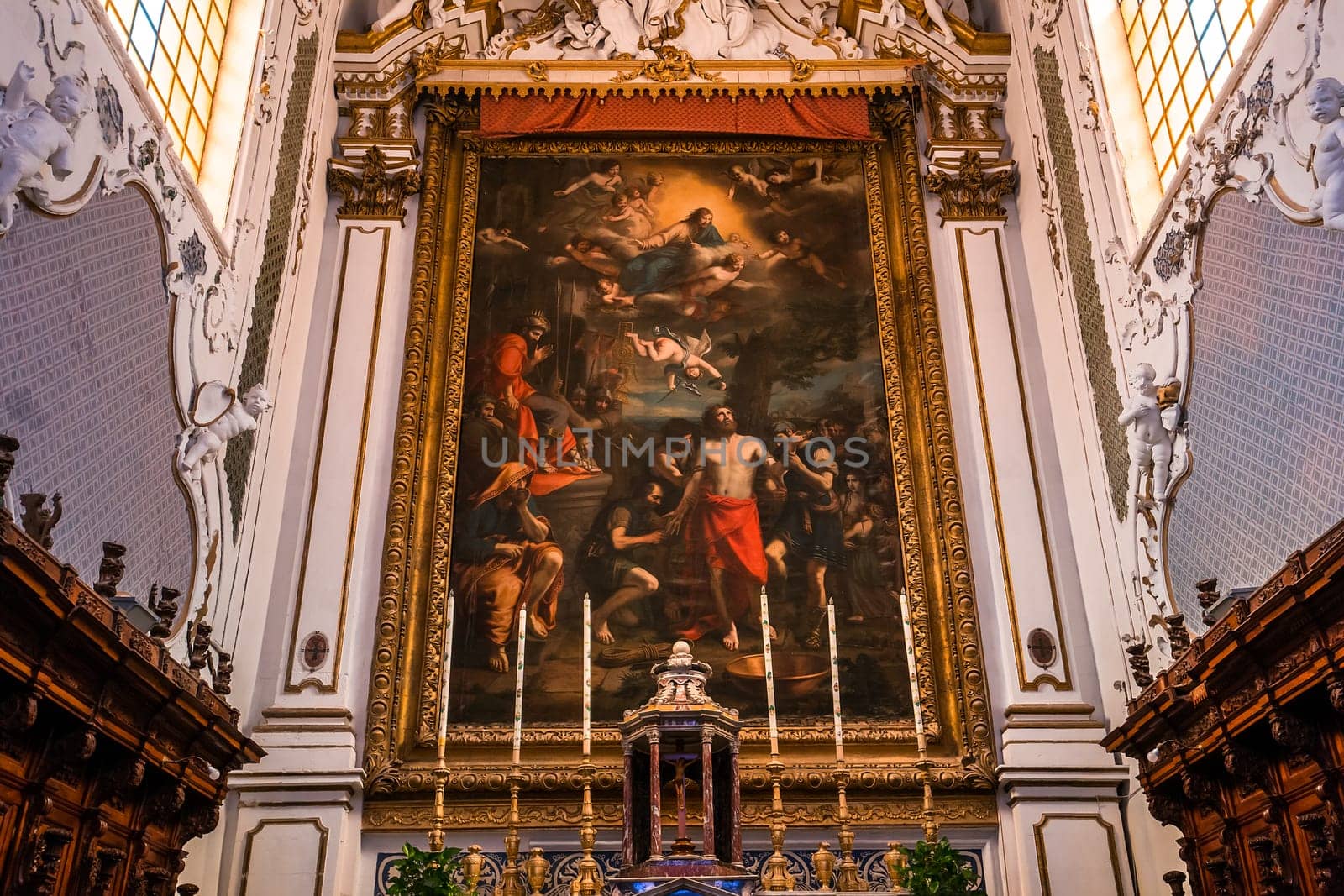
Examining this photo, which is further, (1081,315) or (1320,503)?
(1081,315)

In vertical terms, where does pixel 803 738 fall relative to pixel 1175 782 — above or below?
above

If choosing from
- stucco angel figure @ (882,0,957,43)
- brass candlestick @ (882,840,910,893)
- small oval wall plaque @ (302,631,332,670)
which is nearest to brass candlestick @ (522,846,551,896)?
brass candlestick @ (882,840,910,893)

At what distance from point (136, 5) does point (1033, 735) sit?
7253 millimetres

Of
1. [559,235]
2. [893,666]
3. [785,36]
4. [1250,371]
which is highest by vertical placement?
[785,36]

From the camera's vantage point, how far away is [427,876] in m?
6.64

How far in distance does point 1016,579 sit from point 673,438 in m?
2.76

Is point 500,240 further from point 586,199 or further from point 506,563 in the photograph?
point 506,563

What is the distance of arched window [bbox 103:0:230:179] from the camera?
7.52m

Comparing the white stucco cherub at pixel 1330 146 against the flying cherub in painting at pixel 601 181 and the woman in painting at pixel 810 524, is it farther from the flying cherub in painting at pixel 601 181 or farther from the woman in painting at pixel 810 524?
the flying cherub in painting at pixel 601 181

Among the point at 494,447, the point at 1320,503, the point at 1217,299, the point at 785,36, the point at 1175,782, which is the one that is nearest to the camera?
the point at 1320,503

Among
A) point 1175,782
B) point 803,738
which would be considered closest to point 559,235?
point 803,738

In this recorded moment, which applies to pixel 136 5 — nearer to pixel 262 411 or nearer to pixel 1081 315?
pixel 262 411

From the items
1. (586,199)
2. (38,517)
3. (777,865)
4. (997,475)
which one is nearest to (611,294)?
(586,199)

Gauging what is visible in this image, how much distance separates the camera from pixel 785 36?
38.5ft
